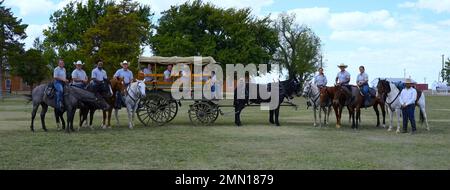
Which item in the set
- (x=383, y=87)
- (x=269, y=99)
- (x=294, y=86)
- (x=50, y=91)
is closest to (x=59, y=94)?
(x=50, y=91)

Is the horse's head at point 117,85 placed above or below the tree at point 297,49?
below

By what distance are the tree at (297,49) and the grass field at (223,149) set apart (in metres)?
59.3

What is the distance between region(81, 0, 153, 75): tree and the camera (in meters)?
49.0

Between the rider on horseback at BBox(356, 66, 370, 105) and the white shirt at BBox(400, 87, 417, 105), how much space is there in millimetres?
2004

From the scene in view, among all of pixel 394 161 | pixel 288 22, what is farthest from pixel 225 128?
pixel 288 22

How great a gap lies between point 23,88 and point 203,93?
82400mm

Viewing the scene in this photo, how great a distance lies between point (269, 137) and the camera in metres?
15.8

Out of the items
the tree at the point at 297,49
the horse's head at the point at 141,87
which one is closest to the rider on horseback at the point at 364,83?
→ the horse's head at the point at 141,87

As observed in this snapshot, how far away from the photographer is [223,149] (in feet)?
42.1

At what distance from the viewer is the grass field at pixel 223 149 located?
34.4 ft

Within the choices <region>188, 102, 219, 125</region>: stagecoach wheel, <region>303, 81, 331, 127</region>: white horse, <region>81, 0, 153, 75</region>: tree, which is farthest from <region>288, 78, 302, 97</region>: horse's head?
<region>81, 0, 153, 75</region>: tree

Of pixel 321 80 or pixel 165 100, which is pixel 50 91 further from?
pixel 321 80

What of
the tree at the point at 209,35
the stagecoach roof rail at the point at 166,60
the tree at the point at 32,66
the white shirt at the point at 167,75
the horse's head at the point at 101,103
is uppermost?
the tree at the point at 209,35

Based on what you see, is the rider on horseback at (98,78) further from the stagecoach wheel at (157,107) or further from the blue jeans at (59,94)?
the stagecoach wheel at (157,107)
